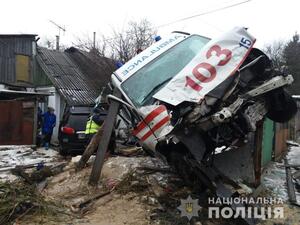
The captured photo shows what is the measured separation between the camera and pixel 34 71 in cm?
2112

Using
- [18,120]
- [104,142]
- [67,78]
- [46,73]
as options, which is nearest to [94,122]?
[104,142]

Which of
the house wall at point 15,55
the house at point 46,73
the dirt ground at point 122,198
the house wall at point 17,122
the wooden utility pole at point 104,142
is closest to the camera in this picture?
the dirt ground at point 122,198

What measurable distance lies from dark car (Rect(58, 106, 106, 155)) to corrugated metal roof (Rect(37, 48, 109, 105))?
19.0 feet

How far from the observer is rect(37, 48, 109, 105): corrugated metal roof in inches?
754

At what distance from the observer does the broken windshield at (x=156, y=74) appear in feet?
17.6

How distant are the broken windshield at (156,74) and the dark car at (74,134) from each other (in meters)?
6.74

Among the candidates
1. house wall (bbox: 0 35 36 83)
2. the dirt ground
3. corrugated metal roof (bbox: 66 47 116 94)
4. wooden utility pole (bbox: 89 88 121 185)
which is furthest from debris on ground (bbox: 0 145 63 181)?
corrugated metal roof (bbox: 66 47 116 94)

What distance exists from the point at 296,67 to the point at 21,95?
32.6m

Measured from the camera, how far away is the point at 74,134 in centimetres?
1227

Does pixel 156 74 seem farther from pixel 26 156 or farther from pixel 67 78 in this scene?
pixel 67 78

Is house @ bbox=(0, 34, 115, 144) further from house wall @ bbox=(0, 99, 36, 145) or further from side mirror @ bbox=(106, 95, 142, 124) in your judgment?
side mirror @ bbox=(106, 95, 142, 124)

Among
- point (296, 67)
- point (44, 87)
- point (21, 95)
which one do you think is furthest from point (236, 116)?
point (296, 67)

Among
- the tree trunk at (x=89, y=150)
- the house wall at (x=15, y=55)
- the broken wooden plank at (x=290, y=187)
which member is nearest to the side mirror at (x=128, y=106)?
the tree trunk at (x=89, y=150)

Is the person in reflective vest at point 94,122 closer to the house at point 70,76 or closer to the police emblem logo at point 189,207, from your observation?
the police emblem logo at point 189,207
